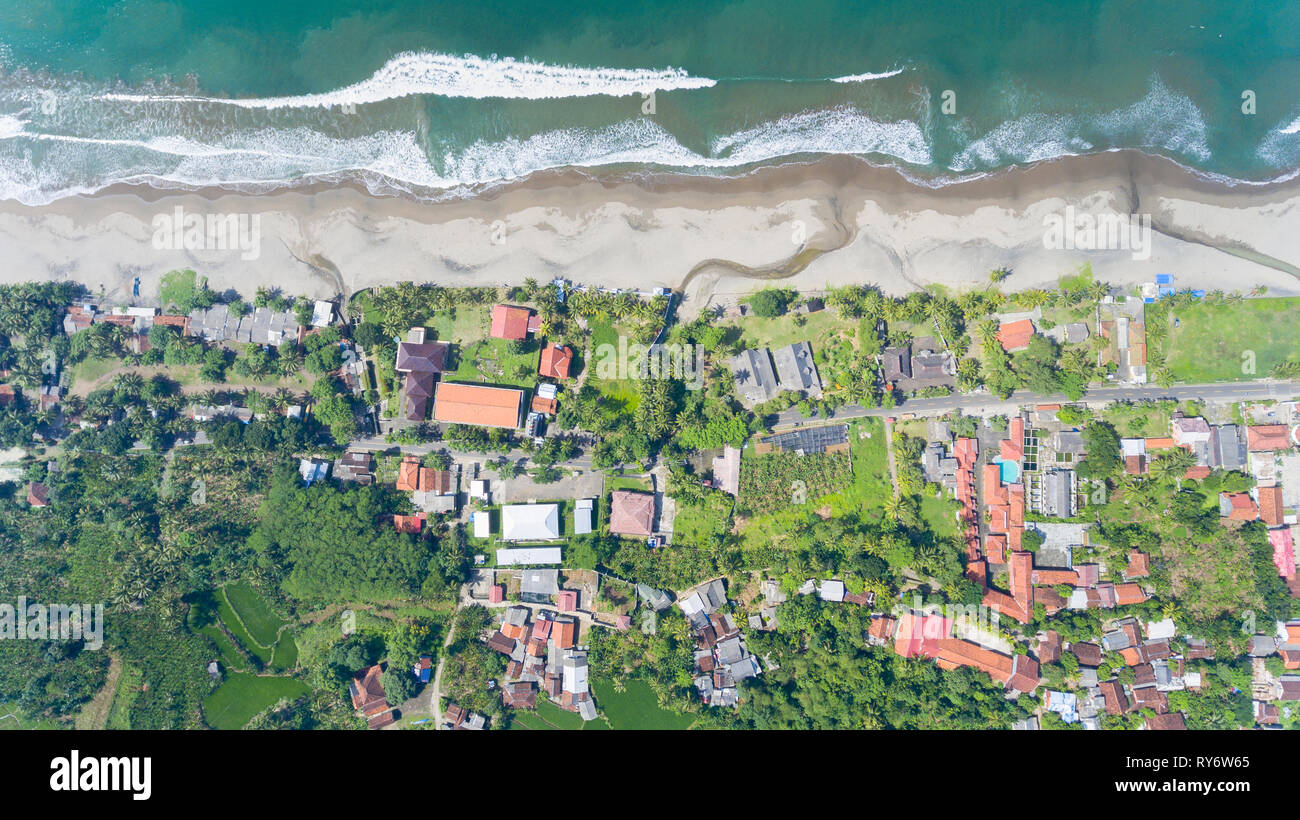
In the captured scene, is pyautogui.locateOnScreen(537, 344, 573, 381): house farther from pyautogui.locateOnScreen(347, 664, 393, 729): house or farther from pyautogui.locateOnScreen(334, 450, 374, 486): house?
pyautogui.locateOnScreen(347, 664, 393, 729): house

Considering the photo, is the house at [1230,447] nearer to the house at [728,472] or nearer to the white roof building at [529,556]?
the house at [728,472]

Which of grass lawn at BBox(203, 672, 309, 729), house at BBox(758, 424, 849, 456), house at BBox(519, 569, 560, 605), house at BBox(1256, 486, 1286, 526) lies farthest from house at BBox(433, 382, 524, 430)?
house at BBox(1256, 486, 1286, 526)

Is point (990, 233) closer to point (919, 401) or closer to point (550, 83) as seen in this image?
point (919, 401)

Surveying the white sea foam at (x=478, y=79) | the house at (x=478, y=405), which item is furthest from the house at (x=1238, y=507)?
the white sea foam at (x=478, y=79)

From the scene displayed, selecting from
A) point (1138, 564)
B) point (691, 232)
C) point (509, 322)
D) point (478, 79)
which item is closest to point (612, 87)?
point (478, 79)

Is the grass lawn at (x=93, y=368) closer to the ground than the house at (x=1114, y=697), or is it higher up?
higher up

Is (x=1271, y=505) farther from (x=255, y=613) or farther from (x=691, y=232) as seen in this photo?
(x=255, y=613)
